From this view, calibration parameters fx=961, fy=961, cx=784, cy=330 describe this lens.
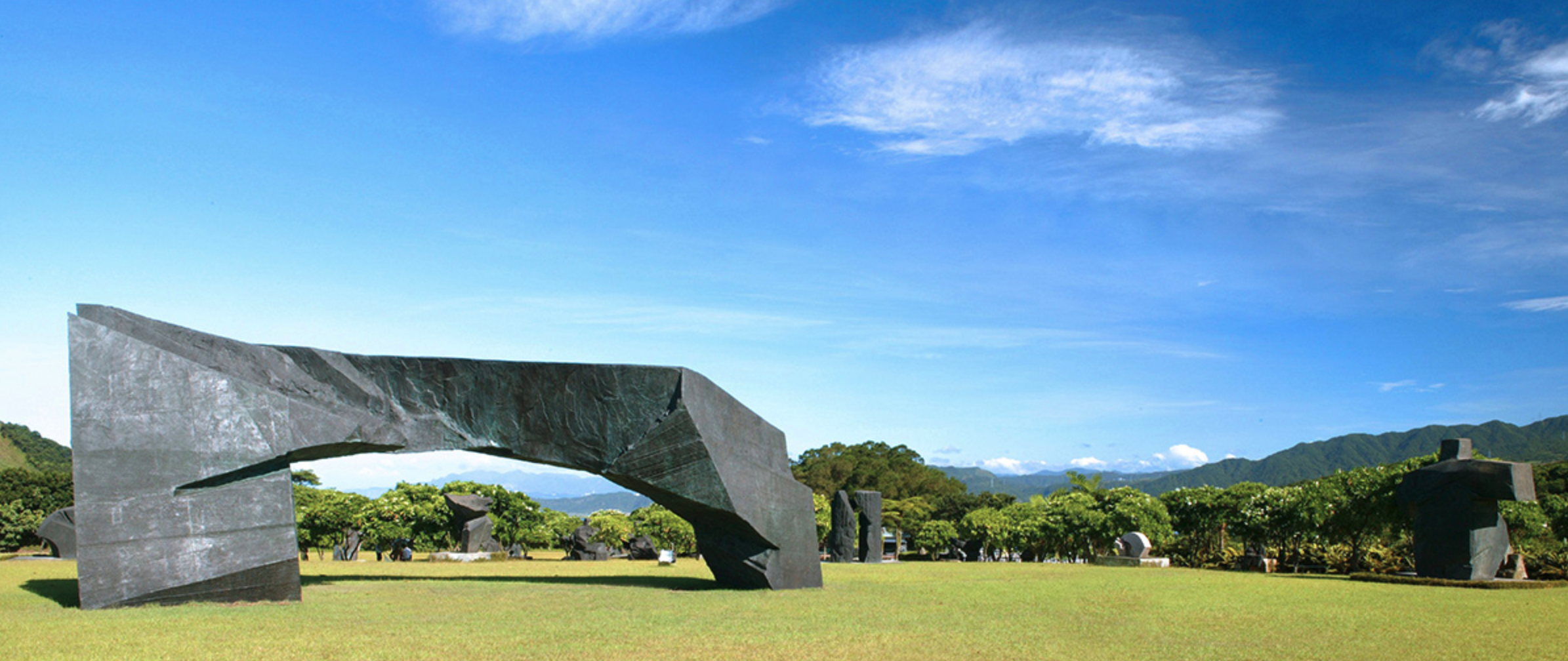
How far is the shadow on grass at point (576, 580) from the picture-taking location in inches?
697

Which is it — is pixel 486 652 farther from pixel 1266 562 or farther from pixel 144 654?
pixel 1266 562

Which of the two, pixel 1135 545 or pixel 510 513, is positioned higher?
pixel 510 513

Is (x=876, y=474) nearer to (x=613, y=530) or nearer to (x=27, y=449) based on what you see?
(x=613, y=530)

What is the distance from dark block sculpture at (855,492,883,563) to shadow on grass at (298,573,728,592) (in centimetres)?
1185

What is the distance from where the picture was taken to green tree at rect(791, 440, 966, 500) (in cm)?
6269

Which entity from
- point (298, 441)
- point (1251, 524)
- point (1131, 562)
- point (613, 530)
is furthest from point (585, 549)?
point (1251, 524)

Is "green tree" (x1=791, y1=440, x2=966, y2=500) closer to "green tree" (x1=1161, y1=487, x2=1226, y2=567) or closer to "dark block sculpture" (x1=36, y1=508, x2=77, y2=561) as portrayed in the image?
"green tree" (x1=1161, y1=487, x2=1226, y2=567)

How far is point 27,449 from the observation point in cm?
6644

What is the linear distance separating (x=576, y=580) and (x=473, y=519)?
1305cm

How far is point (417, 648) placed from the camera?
975 centimetres

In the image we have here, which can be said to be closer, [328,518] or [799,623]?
[799,623]

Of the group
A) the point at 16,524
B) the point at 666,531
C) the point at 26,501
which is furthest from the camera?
the point at 26,501

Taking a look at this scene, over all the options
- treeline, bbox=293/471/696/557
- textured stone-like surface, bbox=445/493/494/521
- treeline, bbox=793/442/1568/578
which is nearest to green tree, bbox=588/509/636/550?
treeline, bbox=293/471/696/557

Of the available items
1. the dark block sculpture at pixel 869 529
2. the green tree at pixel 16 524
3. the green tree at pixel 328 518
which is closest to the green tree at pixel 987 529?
the dark block sculpture at pixel 869 529
